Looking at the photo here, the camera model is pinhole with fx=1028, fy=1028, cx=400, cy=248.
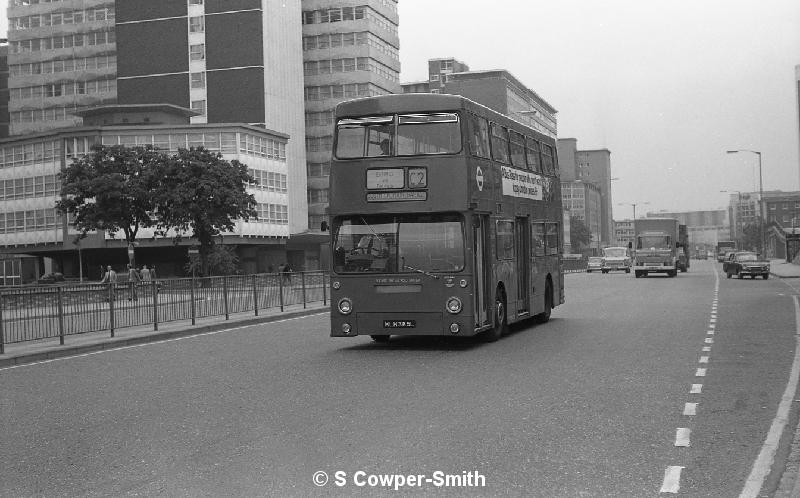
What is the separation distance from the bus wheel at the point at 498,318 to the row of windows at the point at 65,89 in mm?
88400

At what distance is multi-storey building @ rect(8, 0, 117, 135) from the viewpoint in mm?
100938

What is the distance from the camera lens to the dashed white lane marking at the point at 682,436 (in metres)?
7.91

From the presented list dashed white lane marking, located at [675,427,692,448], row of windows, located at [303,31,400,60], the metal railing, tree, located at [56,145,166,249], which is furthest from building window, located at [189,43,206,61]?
dashed white lane marking, located at [675,427,692,448]

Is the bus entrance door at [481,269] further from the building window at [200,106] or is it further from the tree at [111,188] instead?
the building window at [200,106]

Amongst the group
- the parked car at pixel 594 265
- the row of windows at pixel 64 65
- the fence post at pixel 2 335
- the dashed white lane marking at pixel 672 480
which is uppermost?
the row of windows at pixel 64 65

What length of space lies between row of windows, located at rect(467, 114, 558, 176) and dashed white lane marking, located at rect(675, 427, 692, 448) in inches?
333

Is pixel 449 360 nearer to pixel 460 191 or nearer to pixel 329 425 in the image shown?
pixel 460 191

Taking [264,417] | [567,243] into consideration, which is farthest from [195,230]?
[567,243]

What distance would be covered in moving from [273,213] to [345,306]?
6594 centimetres

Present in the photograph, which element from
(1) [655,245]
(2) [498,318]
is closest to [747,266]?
(1) [655,245]

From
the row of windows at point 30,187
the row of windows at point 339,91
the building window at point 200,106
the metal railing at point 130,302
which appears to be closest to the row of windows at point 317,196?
the row of windows at point 339,91

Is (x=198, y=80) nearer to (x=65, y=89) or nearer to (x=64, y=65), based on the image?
(x=65, y=89)

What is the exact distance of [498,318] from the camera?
1786 centimetres

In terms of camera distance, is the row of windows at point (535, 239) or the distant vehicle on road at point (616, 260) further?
the distant vehicle on road at point (616, 260)
